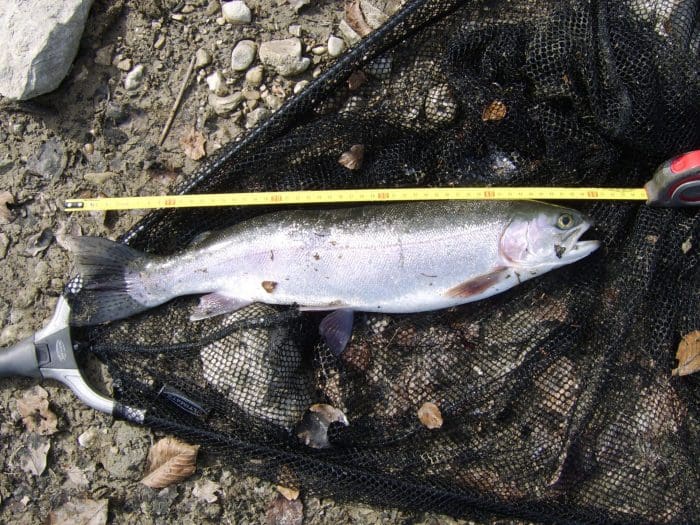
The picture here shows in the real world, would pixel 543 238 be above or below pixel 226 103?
below

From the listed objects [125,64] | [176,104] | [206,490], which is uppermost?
[125,64]

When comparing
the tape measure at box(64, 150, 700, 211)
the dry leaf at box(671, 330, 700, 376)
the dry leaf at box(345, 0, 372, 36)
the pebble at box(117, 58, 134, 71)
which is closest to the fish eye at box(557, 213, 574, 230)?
the tape measure at box(64, 150, 700, 211)

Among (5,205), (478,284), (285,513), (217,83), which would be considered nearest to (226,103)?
(217,83)

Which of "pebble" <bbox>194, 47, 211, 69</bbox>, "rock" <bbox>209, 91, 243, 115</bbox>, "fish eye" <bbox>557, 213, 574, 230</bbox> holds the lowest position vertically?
"fish eye" <bbox>557, 213, 574, 230</bbox>

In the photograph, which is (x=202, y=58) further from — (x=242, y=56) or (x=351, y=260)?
(x=351, y=260)

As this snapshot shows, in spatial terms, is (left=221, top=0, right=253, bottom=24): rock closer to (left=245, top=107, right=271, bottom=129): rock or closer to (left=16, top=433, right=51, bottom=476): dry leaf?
(left=245, top=107, right=271, bottom=129): rock
